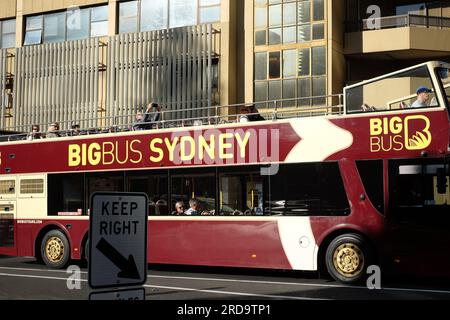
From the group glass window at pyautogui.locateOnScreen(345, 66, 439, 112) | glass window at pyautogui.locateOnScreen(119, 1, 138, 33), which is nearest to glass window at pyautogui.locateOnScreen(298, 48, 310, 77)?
glass window at pyautogui.locateOnScreen(119, 1, 138, 33)

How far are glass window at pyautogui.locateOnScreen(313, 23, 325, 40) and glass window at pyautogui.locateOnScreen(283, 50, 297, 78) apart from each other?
110 cm

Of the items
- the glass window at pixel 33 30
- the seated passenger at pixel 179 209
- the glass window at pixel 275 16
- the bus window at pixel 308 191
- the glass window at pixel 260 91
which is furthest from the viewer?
the glass window at pixel 33 30

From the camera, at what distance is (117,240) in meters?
4.25

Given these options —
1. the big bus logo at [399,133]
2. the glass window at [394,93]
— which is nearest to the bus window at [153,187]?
the glass window at [394,93]

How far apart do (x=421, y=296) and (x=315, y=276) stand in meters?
3.24

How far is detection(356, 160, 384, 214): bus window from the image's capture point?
37.7ft

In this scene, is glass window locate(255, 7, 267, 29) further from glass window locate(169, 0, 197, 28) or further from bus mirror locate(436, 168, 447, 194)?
bus mirror locate(436, 168, 447, 194)

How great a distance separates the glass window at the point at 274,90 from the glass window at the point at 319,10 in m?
3.19

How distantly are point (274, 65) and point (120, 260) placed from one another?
910 inches

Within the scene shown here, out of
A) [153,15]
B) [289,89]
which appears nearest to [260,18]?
[289,89]

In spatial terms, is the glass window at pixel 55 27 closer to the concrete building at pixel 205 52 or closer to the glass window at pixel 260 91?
the concrete building at pixel 205 52

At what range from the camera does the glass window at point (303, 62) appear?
26031mm

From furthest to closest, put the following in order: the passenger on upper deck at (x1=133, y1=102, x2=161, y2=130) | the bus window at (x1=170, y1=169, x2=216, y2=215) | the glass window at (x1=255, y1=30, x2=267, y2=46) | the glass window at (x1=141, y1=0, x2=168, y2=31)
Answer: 1. the glass window at (x1=141, y1=0, x2=168, y2=31)
2. the glass window at (x1=255, y1=30, x2=267, y2=46)
3. the passenger on upper deck at (x1=133, y1=102, x2=161, y2=130)
4. the bus window at (x1=170, y1=169, x2=216, y2=215)

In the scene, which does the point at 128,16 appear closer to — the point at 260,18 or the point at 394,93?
the point at 260,18
